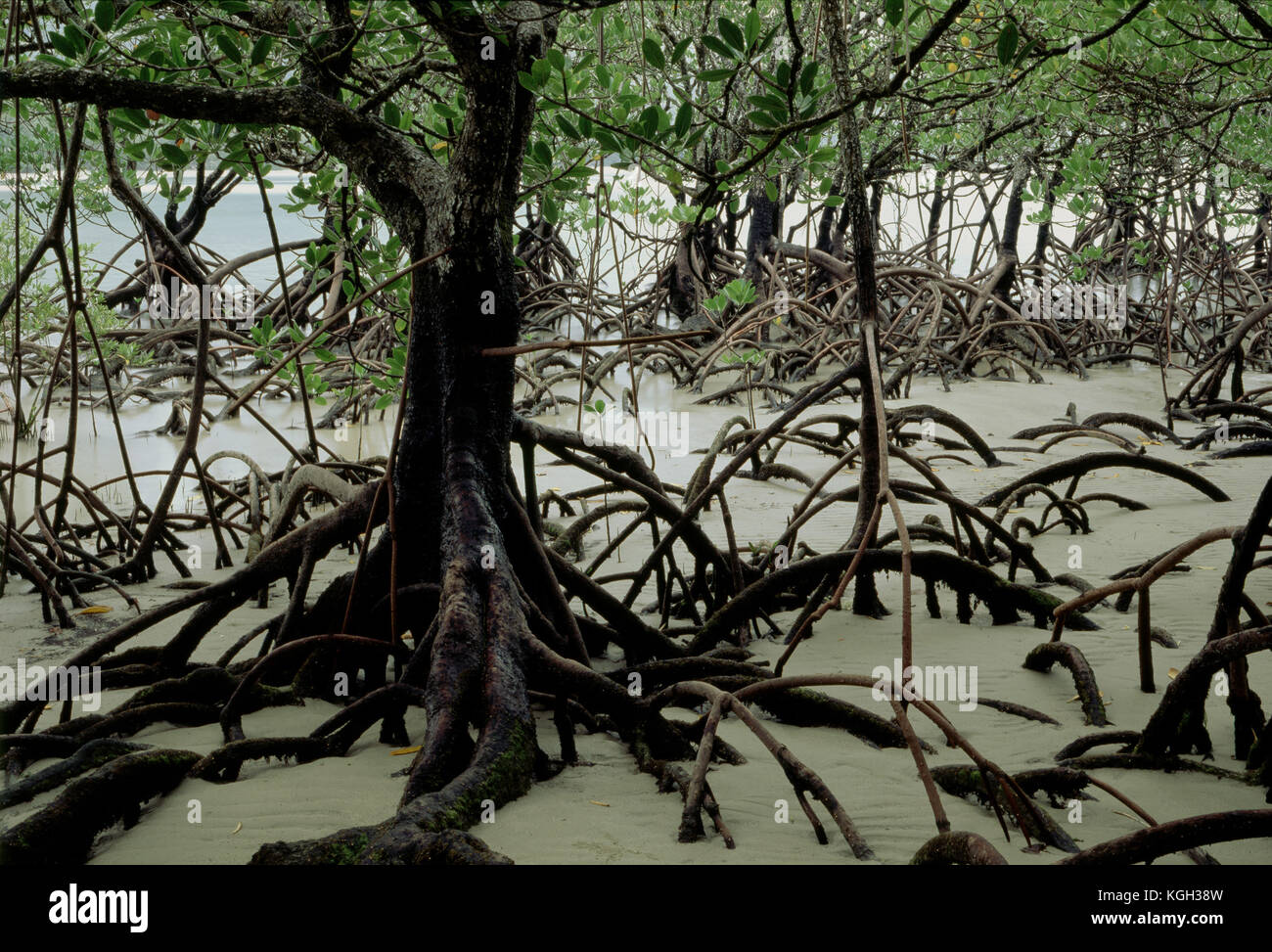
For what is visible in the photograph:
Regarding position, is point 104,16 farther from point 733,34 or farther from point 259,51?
point 733,34

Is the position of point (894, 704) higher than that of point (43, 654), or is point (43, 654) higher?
point (894, 704)

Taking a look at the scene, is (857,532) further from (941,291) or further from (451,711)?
(941,291)

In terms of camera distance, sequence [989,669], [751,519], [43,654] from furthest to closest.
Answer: [751,519] < [43,654] < [989,669]

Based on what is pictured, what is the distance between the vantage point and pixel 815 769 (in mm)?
2092

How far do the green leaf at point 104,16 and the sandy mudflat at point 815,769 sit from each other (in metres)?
1.48

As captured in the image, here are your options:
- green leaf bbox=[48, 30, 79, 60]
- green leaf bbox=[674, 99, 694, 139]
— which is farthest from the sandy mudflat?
green leaf bbox=[48, 30, 79, 60]

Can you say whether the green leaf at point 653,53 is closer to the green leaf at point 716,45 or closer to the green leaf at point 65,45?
the green leaf at point 716,45

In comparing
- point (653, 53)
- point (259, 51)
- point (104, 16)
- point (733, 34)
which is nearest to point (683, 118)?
point (653, 53)

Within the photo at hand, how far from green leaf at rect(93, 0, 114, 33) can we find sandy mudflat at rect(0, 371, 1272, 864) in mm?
1484

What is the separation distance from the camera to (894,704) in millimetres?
1644

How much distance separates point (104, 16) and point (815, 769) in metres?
2.05

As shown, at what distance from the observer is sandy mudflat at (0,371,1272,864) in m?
1.70
